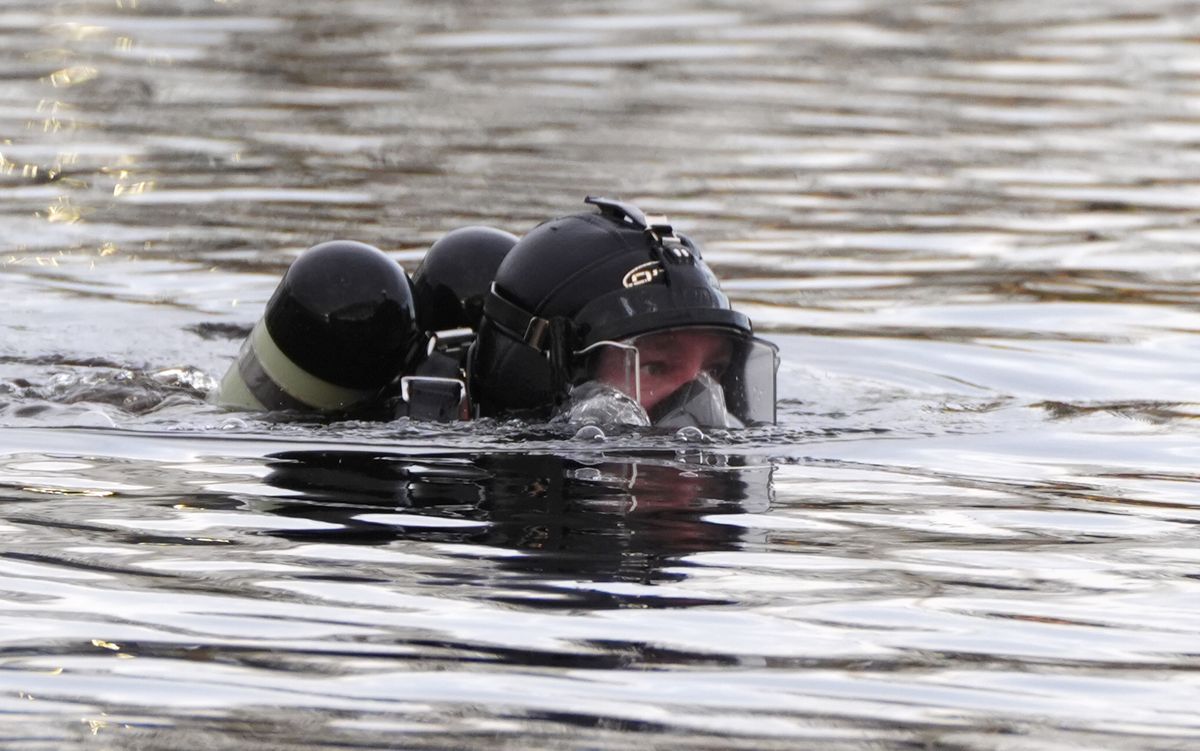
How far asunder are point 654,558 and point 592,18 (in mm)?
18794

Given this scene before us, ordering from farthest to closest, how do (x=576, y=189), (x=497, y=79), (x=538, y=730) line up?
(x=497, y=79) → (x=576, y=189) → (x=538, y=730)

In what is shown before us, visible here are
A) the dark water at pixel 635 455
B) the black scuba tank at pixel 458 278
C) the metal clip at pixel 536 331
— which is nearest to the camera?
the dark water at pixel 635 455

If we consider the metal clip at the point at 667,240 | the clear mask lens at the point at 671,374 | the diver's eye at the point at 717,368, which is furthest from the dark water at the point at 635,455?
the metal clip at the point at 667,240

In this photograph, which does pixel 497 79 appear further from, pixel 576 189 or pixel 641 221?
pixel 641 221

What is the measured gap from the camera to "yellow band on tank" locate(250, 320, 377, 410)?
317 inches

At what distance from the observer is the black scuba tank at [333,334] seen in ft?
25.9

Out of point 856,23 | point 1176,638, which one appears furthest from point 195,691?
point 856,23

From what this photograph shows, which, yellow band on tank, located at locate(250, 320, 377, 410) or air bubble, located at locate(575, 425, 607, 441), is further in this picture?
yellow band on tank, located at locate(250, 320, 377, 410)

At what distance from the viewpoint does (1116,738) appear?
4422 millimetres

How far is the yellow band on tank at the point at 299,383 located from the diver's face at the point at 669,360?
1.27 metres

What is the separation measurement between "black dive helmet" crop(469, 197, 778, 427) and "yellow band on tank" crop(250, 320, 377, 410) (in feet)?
1.90

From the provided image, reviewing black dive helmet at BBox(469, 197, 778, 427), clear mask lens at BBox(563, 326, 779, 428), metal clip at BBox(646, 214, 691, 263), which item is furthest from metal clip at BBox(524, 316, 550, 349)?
metal clip at BBox(646, 214, 691, 263)

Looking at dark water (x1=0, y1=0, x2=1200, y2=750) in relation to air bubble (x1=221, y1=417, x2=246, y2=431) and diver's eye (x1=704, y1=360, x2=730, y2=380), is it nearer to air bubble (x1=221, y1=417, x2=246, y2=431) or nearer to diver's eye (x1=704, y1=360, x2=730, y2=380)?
air bubble (x1=221, y1=417, x2=246, y2=431)

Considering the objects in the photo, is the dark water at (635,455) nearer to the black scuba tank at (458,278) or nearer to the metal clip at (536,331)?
the metal clip at (536,331)
